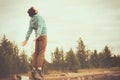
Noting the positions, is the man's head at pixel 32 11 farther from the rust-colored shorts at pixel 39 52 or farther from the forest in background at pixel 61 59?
the forest in background at pixel 61 59

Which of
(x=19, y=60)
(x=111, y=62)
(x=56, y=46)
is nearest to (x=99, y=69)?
(x=111, y=62)

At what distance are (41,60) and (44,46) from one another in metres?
0.22

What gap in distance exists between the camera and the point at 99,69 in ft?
20.6

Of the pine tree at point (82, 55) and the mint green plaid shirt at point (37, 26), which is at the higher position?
the mint green plaid shirt at point (37, 26)

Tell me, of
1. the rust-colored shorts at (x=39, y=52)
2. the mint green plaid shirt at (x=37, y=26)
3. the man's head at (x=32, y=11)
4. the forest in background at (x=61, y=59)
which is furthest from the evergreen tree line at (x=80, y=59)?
the man's head at (x=32, y=11)

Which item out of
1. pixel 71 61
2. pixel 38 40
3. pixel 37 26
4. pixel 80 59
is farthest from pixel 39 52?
pixel 80 59

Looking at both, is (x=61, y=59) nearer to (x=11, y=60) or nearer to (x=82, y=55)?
(x=82, y=55)

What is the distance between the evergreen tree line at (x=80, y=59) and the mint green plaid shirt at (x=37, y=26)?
1.39ft

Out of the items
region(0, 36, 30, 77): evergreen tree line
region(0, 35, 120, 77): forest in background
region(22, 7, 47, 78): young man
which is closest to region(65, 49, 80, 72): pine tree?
region(0, 35, 120, 77): forest in background

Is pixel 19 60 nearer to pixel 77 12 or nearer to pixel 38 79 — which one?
pixel 38 79

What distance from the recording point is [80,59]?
625cm

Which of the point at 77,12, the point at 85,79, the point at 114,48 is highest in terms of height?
the point at 77,12

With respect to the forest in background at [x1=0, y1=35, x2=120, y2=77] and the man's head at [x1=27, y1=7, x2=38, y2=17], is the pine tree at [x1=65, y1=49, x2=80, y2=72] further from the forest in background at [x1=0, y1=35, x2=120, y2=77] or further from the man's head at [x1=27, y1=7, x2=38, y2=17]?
the man's head at [x1=27, y1=7, x2=38, y2=17]

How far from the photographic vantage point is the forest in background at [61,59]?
20.0 ft
